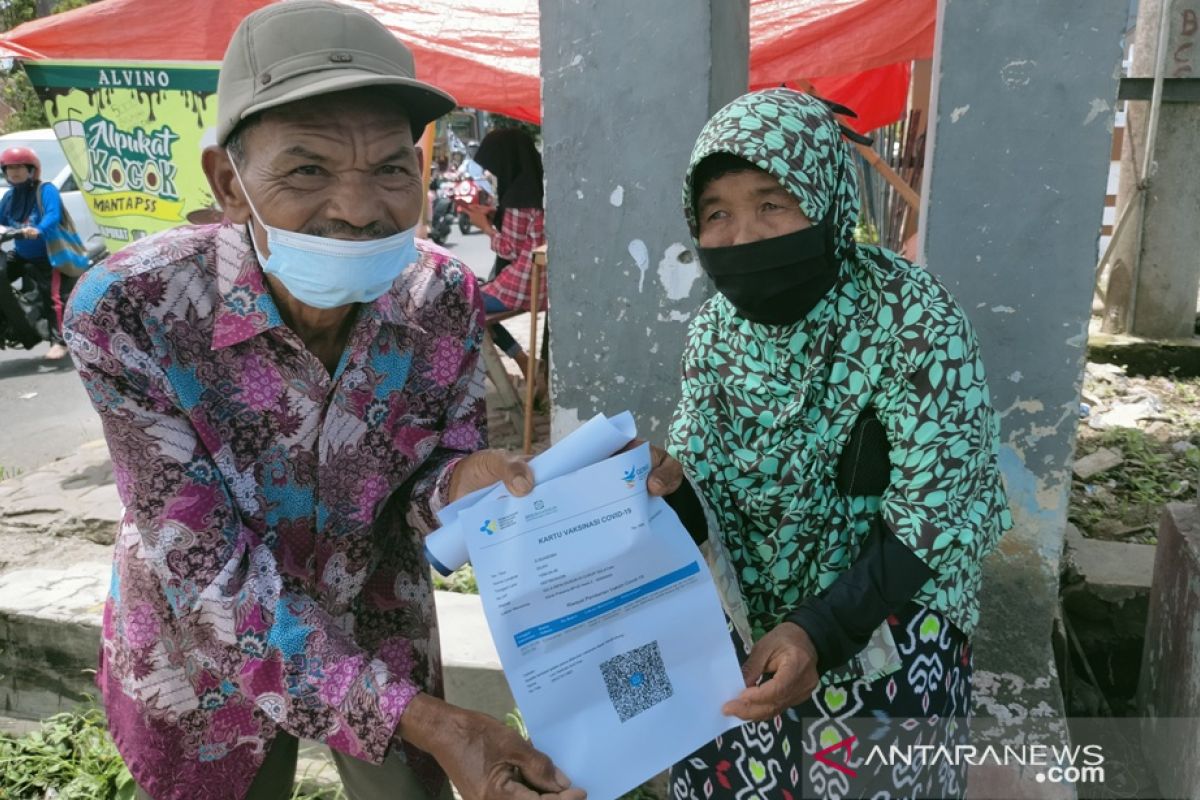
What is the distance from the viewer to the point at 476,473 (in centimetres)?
147

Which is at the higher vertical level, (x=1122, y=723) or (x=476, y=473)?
(x=476, y=473)

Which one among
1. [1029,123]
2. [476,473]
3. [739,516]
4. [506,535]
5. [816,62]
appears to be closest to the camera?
[506,535]

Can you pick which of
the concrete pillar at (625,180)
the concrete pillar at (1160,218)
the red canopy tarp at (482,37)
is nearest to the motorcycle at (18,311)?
the red canopy tarp at (482,37)

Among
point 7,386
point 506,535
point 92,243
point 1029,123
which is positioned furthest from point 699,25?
point 92,243

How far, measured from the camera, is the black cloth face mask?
56.9 inches

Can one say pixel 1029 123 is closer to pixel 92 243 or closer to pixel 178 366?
pixel 178 366

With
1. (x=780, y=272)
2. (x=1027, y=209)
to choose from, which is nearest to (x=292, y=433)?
(x=780, y=272)

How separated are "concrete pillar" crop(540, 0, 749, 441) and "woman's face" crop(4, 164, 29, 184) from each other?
22.3 ft

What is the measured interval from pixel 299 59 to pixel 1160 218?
6.46 metres

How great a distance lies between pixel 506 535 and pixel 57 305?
7.19m

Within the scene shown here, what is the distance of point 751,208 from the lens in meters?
1.48

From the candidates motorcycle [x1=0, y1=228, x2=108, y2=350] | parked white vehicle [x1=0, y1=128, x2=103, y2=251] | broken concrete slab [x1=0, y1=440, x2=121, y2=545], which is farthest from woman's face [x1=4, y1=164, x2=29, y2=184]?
broken concrete slab [x1=0, y1=440, x2=121, y2=545]

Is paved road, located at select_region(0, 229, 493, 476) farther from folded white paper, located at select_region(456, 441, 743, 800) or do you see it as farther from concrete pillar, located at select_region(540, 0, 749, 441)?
folded white paper, located at select_region(456, 441, 743, 800)

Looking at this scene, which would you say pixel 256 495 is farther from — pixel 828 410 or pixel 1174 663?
pixel 1174 663
